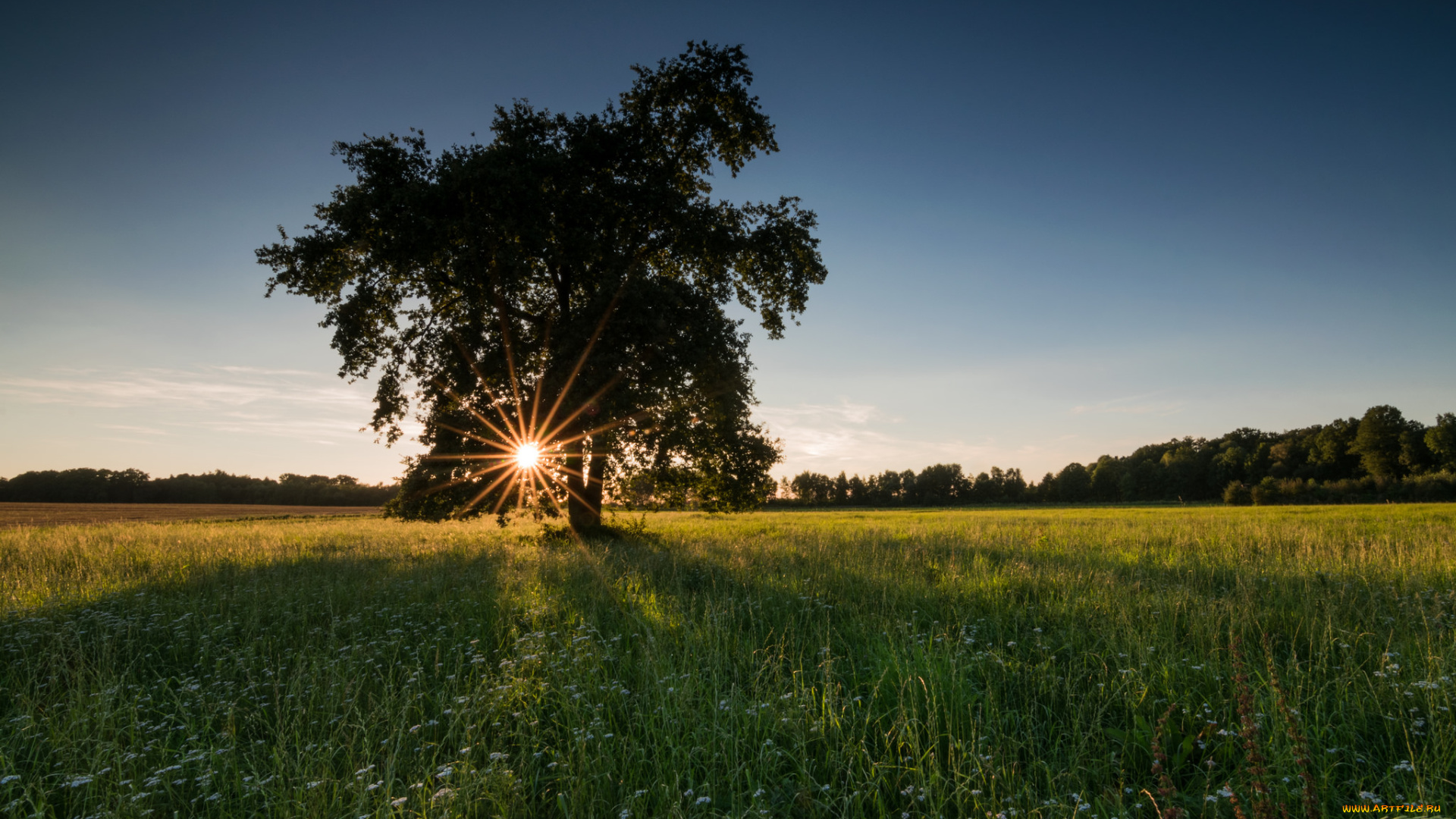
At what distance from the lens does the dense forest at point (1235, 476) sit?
2516 inches

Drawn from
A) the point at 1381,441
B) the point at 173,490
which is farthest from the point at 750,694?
the point at 1381,441

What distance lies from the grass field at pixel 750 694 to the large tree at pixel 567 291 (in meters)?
7.06

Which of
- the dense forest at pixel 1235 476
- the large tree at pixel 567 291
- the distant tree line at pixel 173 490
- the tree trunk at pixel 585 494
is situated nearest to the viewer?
the large tree at pixel 567 291

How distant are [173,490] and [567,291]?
316 ft

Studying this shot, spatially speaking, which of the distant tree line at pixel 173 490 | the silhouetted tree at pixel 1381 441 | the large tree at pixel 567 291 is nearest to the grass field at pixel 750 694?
the large tree at pixel 567 291

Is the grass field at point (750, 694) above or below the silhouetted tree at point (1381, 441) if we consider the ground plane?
below

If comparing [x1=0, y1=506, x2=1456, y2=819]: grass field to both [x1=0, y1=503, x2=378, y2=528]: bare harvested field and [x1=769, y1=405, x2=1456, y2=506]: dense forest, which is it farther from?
[x1=769, y1=405, x2=1456, y2=506]: dense forest

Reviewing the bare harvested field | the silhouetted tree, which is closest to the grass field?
the bare harvested field

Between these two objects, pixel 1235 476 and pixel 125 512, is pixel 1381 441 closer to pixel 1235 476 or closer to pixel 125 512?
pixel 1235 476

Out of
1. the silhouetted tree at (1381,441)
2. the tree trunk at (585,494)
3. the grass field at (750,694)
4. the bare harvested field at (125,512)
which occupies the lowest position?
the bare harvested field at (125,512)

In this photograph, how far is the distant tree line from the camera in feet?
241

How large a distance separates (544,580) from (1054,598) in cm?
698

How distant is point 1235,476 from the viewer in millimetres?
102938

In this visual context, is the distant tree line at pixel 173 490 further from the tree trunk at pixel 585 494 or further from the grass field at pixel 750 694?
the grass field at pixel 750 694
